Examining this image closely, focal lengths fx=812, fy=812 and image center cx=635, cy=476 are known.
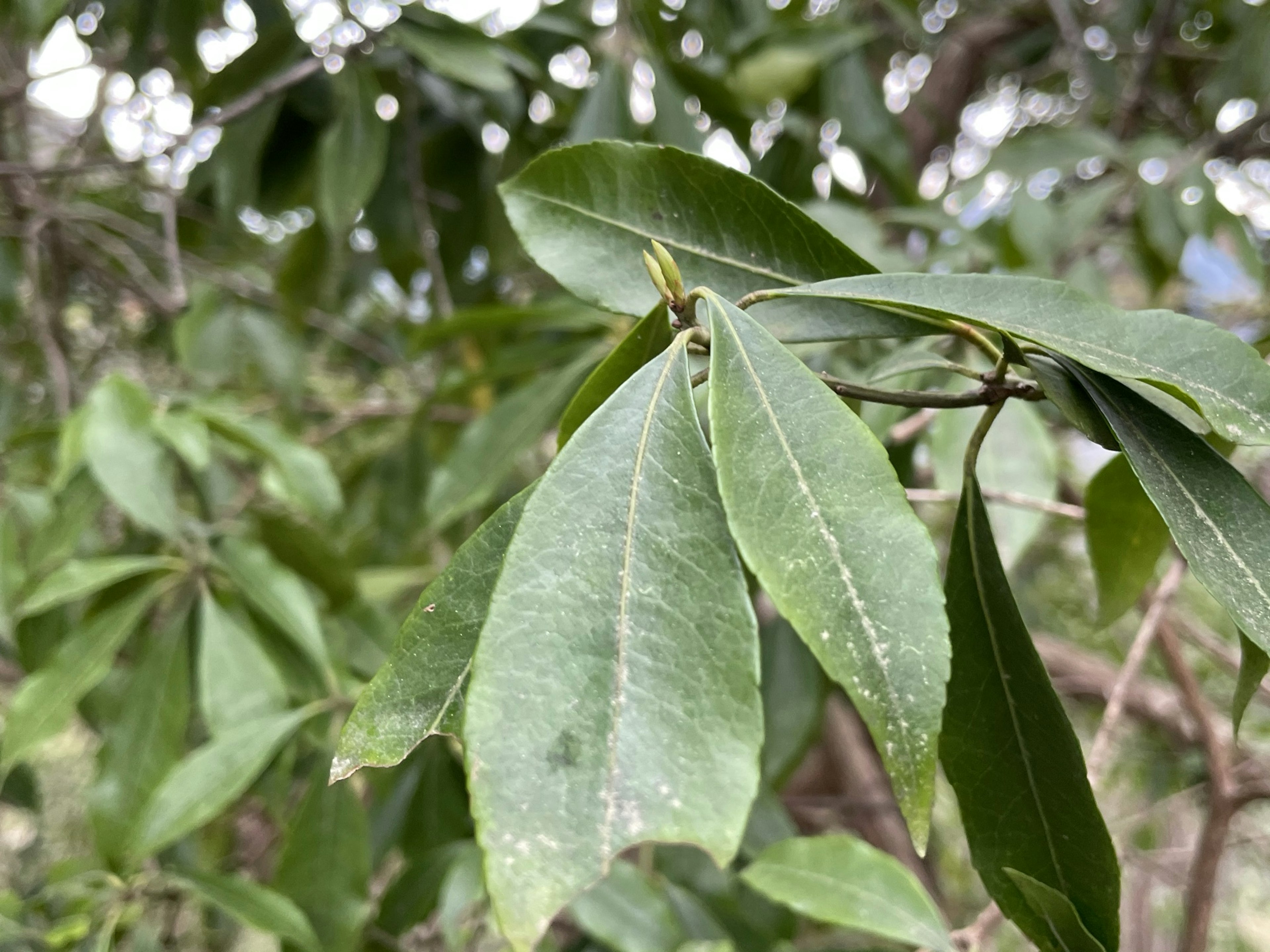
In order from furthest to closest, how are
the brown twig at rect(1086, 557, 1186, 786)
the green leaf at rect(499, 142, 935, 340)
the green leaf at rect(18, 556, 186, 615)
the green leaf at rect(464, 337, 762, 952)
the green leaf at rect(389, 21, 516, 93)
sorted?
the green leaf at rect(389, 21, 516, 93), the green leaf at rect(18, 556, 186, 615), the brown twig at rect(1086, 557, 1186, 786), the green leaf at rect(499, 142, 935, 340), the green leaf at rect(464, 337, 762, 952)

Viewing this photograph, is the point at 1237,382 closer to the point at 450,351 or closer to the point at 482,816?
the point at 482,816

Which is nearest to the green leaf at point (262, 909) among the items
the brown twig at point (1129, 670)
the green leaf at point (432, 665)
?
the green leaf at point (432, 665)

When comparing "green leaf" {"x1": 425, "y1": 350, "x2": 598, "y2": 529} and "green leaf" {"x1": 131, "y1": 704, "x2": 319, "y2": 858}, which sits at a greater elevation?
"green leaf" {"x1": 425, "y1": 350, "x2": 598, "y2": 529}

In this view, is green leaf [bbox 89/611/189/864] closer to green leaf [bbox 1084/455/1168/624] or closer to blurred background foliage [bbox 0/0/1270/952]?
blurred background foliage [bbox 0/0/1270/952]

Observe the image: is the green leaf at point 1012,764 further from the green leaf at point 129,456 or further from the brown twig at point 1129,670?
the green leaf at point 129,456

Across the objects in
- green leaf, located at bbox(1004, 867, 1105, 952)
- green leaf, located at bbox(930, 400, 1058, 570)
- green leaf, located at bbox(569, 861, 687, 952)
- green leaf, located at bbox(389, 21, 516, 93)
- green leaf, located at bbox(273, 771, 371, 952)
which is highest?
green leaf, located at bbox(389, 21, 516, 93)

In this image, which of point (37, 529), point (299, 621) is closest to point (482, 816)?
point (299, 621)

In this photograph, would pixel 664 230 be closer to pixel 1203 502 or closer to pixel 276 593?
pixel 1203 502

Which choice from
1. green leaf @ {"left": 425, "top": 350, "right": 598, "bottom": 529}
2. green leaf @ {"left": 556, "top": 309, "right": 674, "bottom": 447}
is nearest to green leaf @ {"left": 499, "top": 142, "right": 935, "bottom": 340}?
green leaf @ {"left": 556, "top": 309, "right": 674, "bottom": 447}
